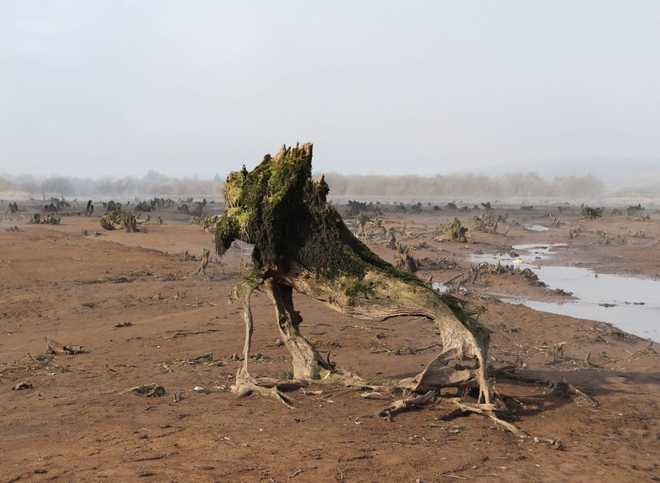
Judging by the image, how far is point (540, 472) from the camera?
5.65 metres

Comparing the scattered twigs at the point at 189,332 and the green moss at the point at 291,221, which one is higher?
the green moss at the point at 291,221

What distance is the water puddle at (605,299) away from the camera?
47.1ft

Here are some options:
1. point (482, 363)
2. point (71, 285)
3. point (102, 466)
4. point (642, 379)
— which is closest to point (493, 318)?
point (642, 379)

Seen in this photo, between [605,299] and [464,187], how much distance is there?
113538mm

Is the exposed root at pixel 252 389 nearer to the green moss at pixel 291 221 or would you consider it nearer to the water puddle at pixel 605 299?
the green moss at pixel 291 221

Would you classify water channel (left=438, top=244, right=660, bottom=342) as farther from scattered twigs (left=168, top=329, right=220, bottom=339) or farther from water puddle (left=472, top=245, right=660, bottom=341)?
scattered twigs (left=168, top=329, right=220, bottom=339)

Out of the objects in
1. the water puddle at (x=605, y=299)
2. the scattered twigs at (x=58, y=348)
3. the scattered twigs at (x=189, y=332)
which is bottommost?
the water puddle at (x=605, y=299)

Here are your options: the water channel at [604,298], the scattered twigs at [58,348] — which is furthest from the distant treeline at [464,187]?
the scattered twigs at [58,348]

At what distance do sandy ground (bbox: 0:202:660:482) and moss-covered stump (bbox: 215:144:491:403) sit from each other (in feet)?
2.31

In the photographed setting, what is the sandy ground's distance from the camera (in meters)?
5.53

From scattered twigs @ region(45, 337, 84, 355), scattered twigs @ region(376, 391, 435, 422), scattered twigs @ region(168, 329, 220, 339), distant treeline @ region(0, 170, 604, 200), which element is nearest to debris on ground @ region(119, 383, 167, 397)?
scattered twigs @ region(376, 391, 435, 422)

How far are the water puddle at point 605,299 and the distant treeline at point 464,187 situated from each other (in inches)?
3990

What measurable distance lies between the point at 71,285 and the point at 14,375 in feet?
29.1

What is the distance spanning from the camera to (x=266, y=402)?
288 inches
